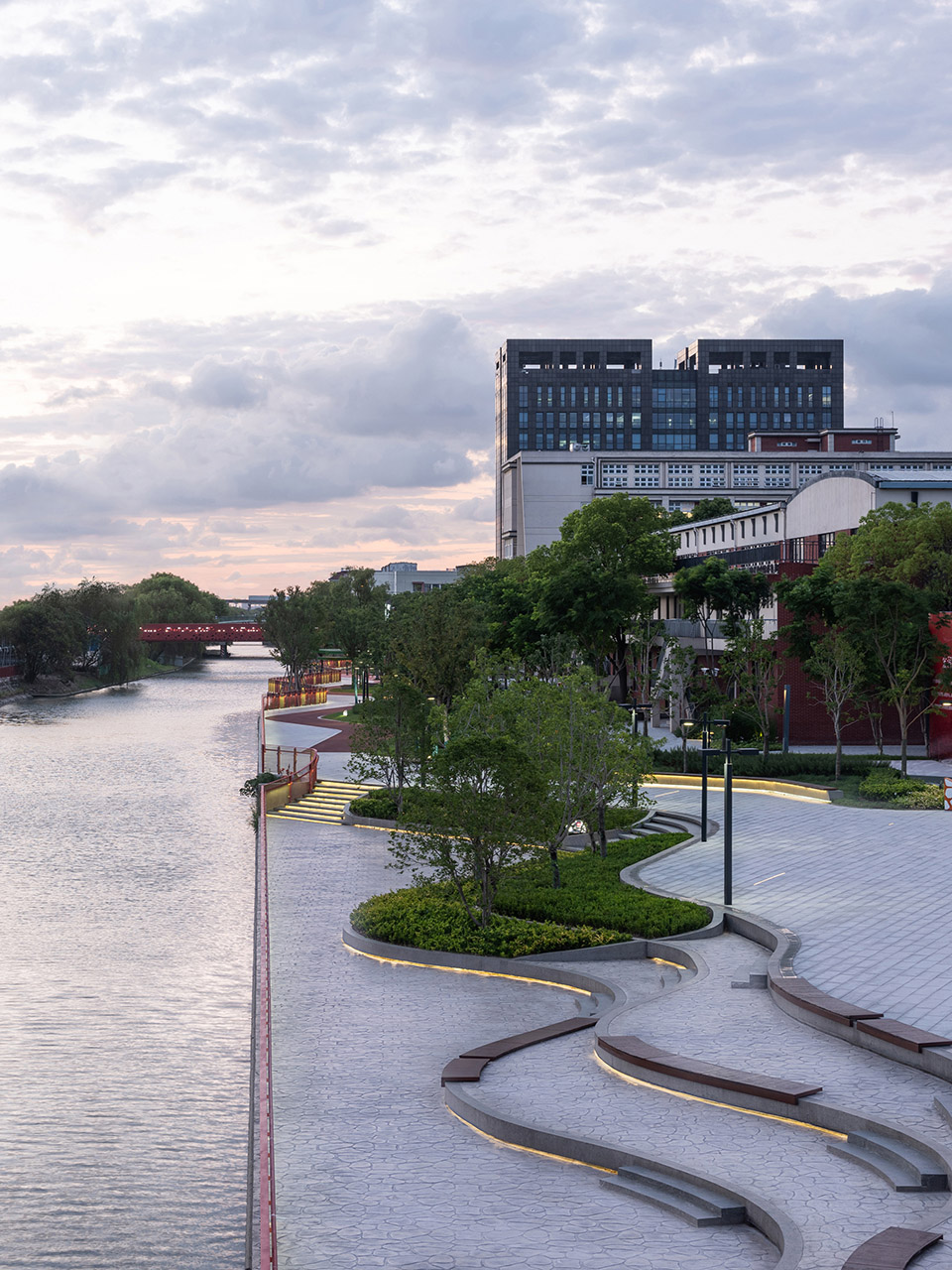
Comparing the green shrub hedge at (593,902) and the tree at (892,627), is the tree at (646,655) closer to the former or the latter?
the tree at (892,627)

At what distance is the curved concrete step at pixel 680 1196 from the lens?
10922 millimetres

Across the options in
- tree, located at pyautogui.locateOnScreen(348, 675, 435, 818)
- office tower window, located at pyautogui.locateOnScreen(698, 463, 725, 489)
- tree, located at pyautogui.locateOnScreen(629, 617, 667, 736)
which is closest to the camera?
tree, located at pyautogui.locateOnScreen(348, 675, 435, 818)

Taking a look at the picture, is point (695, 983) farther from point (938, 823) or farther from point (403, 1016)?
point (938, 823)

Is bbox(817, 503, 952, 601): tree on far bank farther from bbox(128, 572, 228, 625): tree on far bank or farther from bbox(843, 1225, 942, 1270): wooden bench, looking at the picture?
bbox(128, 572, 228, 625): tree on far bank

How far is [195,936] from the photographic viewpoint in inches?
977

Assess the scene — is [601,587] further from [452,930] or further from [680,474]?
[680,474]

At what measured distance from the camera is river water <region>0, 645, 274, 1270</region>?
501 inches

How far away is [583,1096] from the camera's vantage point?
14.1 metres

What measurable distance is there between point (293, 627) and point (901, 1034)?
72.0 meters

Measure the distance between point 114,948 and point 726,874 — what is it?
12.5 meters

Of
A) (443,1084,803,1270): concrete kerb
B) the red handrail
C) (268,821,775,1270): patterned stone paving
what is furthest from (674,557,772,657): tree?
(443,1084,803,1270): concrete kerb

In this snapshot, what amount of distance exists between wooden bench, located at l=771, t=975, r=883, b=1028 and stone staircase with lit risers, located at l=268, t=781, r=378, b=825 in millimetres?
22325

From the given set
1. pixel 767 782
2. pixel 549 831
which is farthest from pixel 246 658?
pixel 549 831

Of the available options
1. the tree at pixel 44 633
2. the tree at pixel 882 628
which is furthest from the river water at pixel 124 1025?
the tree at pixel 44 633
